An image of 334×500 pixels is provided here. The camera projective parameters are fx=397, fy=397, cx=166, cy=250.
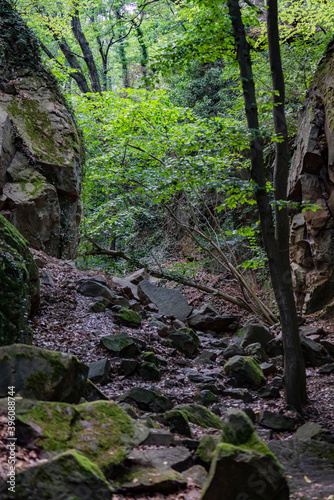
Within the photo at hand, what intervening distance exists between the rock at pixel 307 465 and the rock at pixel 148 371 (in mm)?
2304

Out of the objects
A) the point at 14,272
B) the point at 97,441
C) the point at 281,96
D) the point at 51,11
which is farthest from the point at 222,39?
the point at 51,11

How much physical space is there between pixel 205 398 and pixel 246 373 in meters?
1.18

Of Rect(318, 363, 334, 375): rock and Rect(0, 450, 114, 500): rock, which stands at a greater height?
Rect(0, 450, 114, 500): rock

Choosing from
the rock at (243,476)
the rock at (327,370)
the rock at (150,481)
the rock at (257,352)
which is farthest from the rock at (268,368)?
the rock at (243,476)

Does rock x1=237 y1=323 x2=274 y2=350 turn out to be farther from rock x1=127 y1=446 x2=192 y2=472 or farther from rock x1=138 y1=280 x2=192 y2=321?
rock x1=127 y1=446 x2=192 y2=472

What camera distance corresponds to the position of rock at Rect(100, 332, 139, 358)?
247 inches

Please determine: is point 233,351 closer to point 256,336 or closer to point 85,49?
point 256,336

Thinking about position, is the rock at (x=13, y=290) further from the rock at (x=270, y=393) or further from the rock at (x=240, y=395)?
the rock at (x=270, y=393)

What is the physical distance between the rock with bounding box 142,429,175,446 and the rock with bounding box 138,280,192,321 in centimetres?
615

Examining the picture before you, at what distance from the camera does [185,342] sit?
7691 mm

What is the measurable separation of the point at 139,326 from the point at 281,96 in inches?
194

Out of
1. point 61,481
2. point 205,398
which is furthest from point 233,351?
point 61,481

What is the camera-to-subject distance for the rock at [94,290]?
27.2 feet

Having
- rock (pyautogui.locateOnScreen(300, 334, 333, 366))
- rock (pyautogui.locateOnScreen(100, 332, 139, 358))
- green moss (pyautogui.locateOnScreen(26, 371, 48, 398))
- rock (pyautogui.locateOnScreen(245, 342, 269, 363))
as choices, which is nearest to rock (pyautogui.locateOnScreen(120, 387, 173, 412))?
rock (pyautogui.locateOnScreen(100, 332, 139, 358))
